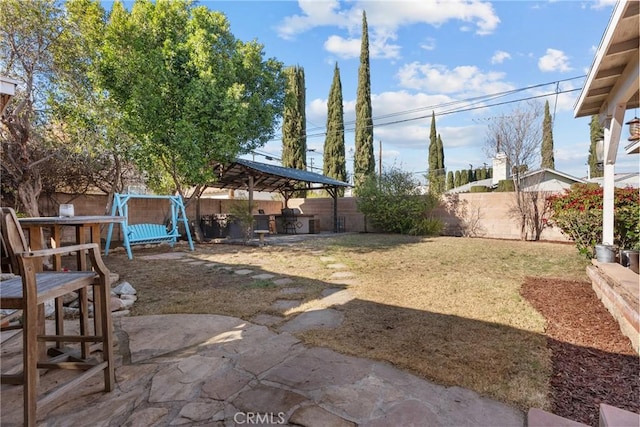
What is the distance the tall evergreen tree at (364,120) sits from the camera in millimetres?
18844

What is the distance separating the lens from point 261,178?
1155 centimetres

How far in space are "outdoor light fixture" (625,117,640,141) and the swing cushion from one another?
29.2 feet

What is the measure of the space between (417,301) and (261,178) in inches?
355

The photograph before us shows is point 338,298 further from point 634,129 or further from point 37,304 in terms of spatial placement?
point 634,129

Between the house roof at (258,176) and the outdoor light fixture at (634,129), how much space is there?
8.26 meters

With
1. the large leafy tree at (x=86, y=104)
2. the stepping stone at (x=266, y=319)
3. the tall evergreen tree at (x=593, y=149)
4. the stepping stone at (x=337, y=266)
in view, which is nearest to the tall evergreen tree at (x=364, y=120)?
the tall evergreen tree at (x=593, y=149)

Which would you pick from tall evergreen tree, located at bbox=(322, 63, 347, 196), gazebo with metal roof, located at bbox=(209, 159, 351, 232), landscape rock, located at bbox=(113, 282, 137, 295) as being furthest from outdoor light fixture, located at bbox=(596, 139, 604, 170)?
tall evergreen tree, located at bbox=(322, 63, 347, 196)

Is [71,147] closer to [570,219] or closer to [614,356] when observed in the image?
[614,356]

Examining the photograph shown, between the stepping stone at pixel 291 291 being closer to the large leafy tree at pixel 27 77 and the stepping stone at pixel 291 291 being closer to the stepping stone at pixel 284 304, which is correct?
the stepping stone at pixel 284 304

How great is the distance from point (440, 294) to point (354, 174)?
54.4 feet

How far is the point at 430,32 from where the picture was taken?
8555mm

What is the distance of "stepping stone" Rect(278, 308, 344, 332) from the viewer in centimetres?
263

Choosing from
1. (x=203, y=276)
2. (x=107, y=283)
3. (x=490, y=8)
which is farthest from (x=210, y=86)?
(x=107, y=283)

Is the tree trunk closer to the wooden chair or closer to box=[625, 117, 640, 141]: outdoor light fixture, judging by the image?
the wooden chair
